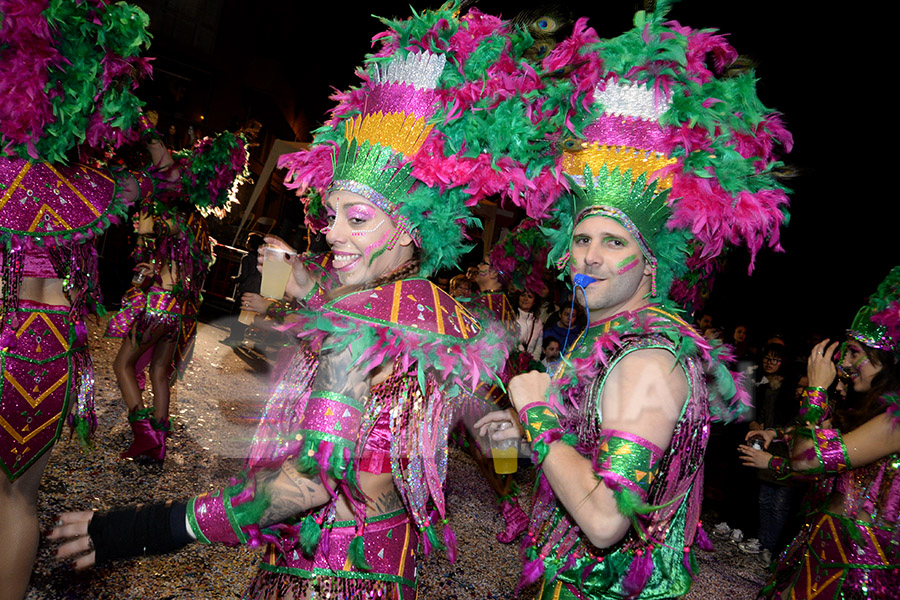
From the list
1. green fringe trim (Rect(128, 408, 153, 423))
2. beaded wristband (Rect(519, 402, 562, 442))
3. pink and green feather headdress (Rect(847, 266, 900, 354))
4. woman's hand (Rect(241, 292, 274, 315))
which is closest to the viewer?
beaded wristband (Rect(519, 402, 562, 442))

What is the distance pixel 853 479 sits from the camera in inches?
121

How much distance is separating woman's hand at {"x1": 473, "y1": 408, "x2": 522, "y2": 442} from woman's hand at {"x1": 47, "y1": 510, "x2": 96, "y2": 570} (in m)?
1.15

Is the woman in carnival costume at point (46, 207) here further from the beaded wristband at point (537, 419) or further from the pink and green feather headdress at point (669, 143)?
the beaded wristband at point (537, 419)

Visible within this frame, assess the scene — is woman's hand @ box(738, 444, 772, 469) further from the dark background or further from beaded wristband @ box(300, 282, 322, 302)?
beaded wristband @ box(300, 282, 322, 302)

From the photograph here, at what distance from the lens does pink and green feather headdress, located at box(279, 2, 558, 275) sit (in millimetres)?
1787

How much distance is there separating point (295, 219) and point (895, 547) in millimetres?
13002

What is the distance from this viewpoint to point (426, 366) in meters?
1.53

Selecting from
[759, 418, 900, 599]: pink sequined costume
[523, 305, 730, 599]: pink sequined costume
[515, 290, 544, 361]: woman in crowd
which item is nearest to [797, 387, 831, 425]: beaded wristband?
[759, 418, 900, 599]: pink sequined costume

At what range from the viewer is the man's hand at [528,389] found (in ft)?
5.73

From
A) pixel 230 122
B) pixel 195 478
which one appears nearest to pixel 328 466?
pixel 195 478

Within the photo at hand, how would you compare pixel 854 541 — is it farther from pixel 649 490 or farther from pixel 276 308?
pixel 276 308

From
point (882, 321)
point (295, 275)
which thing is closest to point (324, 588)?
point (295, 275)

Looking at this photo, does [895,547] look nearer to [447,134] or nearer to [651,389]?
[651,389]

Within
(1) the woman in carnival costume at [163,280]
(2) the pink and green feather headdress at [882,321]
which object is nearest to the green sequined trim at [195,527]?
(1) the woman in carnival costume at [163,280]
